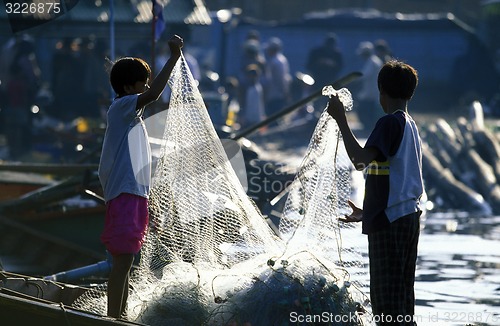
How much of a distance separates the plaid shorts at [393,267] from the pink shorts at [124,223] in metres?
1.21

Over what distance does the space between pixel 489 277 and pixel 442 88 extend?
25526 mm

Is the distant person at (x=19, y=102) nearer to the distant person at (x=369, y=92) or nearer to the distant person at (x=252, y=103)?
the distant person at (x=252, y=103)

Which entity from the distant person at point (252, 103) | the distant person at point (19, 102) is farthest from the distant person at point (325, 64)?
the distant person at point (19, 102)

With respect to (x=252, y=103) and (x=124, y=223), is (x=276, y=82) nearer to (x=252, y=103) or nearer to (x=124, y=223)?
(x=252, y=103)

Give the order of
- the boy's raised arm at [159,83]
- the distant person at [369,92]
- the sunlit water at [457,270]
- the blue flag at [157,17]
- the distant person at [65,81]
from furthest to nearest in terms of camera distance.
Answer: the distant person at [369,92] → the distant person at [65,81] → the blue flag at [157,17] → the sunlit water at [457,270] → the boy's raised arm at [159,83]

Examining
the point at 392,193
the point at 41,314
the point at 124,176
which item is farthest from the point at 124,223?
the point at 392,193

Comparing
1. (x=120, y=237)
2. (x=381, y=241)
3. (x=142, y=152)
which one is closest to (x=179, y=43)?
(x=142, y=152)

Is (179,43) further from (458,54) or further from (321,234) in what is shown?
(458,54)

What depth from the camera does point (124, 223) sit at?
6504mm

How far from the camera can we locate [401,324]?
633 centimetres

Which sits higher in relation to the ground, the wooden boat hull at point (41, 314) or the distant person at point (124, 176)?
the distant person at point (124, 176)

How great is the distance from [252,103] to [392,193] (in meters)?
18.2

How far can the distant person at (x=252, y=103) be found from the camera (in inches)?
958

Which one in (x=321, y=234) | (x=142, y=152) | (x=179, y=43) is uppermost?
(x=179, y=43)
